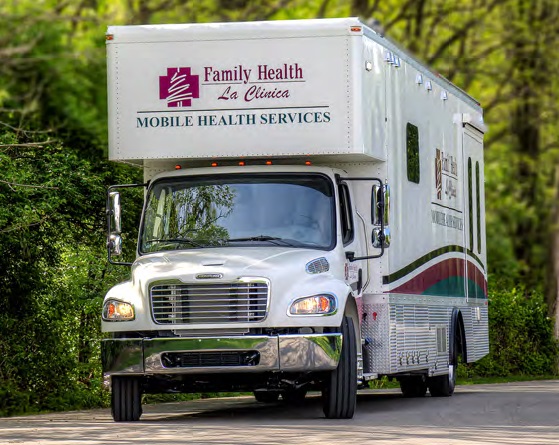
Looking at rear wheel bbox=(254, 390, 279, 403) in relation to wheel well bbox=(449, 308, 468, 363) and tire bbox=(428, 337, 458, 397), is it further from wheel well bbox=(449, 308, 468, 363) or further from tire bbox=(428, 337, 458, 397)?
wheel well bbox=(449, 308, 468, 363)

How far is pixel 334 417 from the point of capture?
1609 cm

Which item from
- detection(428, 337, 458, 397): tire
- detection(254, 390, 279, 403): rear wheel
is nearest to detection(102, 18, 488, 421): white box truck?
detection(254, 390, 279, 403): rear wheel

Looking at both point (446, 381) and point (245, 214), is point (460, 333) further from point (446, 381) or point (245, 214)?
point (245, 214)

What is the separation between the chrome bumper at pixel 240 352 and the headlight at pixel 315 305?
24 centimetres

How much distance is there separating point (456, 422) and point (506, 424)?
54 centimetres

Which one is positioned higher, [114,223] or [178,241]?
[114,223]

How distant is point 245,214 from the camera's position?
1645cm

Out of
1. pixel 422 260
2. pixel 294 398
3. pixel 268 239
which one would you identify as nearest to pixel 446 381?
pixel 294 398

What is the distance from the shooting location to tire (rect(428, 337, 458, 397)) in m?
21.0

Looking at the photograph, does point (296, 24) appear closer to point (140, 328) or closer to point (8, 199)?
point (140, 328)

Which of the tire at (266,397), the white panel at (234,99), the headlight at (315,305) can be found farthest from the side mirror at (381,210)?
the tire at (266,397)

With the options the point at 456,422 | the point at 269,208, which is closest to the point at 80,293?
the point at 269,208

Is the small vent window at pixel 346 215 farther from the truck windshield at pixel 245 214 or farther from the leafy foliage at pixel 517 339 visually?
the leafy foliage at pixel 517 339

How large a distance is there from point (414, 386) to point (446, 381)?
0.85 metres
